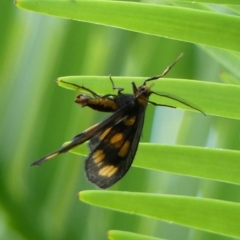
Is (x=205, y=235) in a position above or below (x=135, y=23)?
below

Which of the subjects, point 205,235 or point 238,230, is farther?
point 205,235

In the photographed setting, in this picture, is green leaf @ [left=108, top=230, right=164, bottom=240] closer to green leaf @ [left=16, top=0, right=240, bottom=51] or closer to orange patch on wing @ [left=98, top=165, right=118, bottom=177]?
orange patch on wing @ [left=98, top=165, right=118, bottom=177]

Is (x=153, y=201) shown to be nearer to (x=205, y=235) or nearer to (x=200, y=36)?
(x=200, y=36)

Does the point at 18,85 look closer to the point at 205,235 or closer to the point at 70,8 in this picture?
the point at 205,235

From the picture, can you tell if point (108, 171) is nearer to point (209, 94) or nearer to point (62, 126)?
point (209, 94)

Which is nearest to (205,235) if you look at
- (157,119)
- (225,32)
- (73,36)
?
(157,119)

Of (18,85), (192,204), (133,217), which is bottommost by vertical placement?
(133,217)

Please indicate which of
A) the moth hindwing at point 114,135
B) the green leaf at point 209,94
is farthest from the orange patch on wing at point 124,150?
the green leaf at point 209,94

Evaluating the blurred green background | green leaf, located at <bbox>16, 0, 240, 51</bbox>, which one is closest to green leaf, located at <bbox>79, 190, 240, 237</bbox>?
green leaf, located at <bbox>16, 0, 240, 51</bbox>
